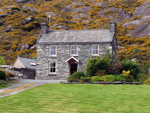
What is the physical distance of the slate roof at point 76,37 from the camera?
1069 inches

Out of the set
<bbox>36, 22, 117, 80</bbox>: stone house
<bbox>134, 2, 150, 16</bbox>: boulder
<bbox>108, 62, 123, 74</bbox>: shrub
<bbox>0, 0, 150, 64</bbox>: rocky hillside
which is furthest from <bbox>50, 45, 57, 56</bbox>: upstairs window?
<bbox>134, 2, 150, 16</bbox>: boulder

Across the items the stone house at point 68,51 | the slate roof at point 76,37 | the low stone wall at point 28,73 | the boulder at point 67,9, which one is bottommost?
the low stone wall at point 28,73

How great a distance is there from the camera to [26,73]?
35.3m

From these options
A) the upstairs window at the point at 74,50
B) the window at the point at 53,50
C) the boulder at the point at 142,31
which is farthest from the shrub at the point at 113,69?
the boulder at the point at 142,31

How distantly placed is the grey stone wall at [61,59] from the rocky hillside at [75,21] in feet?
53.3

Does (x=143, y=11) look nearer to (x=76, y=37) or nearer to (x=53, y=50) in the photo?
(x=76, y=37)

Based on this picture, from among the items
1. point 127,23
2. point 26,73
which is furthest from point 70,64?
point 127,23

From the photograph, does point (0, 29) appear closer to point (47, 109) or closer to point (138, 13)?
point (138, 13)

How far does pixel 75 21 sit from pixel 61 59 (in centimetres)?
4738

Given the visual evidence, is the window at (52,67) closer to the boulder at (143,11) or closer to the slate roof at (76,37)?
the slate roof at (76,37)

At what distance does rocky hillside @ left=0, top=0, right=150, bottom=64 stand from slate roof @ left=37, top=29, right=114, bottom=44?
1425cm

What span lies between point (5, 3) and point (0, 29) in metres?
32.0

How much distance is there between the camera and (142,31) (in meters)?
54.1

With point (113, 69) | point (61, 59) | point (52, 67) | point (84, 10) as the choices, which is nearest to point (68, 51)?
point (61, 59)
